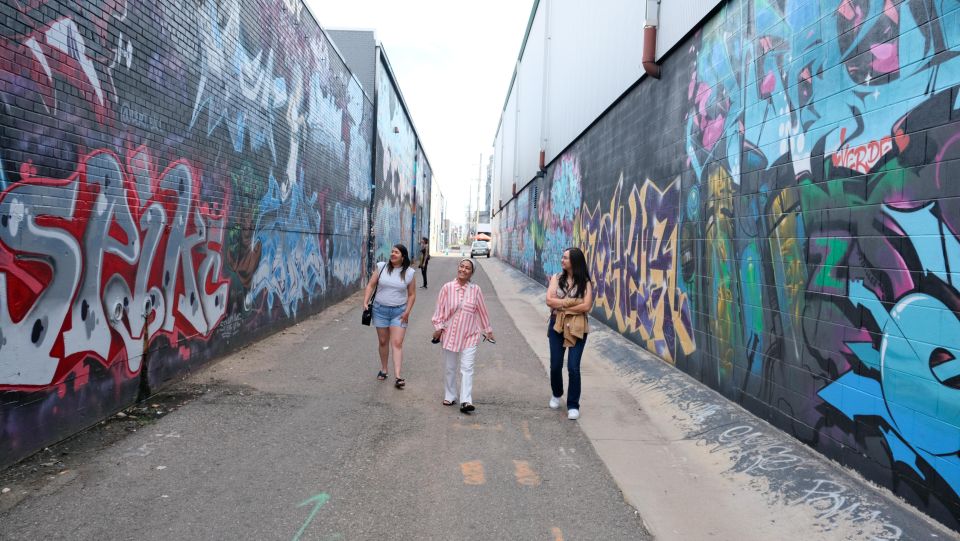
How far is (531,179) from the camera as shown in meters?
24.4

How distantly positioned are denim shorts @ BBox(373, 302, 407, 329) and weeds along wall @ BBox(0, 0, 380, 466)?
206cm

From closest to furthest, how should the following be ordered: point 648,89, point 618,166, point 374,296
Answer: point 374,296 < point 648,89 < point 618,166

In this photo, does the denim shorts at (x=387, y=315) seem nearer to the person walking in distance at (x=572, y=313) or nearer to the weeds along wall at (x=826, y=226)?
the person walking in distance at (x=572, y=313)

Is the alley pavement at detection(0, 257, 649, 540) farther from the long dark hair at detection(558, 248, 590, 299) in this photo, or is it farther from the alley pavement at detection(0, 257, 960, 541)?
the long dark hair at detection(558, 248, 590, 299)

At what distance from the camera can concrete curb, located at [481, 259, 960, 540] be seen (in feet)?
11.7

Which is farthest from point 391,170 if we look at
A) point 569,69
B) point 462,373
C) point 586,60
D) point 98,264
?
point 98,264

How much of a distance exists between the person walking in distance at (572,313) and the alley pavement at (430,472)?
1.41ft

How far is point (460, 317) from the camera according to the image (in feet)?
19.7

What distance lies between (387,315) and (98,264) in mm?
2867

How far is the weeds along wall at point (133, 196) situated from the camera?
4105 mm

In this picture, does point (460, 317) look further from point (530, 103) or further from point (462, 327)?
point (530, 103)

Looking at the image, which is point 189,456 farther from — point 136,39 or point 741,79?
point 741,79

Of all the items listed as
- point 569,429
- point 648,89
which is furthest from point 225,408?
point 648,89

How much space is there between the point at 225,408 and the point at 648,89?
698 centimetres
